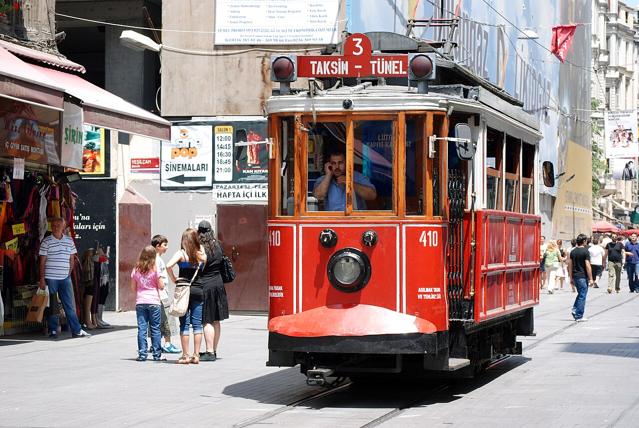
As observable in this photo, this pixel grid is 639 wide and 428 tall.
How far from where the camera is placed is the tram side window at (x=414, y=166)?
11781 mm

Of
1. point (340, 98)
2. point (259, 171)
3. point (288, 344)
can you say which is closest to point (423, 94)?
point (340, 98)

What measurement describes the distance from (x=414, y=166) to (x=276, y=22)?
47.3 feet

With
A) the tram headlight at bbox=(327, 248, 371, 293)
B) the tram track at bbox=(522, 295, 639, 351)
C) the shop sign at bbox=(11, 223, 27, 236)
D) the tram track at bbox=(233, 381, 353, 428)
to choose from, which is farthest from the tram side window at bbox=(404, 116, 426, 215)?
the shop sign at bbox=(11, 223, 27, 236)

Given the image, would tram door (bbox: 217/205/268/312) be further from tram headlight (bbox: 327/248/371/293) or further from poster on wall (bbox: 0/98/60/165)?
tram headlight (bbox: 327/248/371/293)

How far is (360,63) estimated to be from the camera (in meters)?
12.0

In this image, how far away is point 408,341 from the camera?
1145 cm

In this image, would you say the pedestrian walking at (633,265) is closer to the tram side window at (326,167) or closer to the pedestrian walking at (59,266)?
the pedestrian walking at (59,266)

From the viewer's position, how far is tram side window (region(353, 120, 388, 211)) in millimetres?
11820

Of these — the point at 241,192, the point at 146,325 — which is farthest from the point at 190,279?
the point at 241,192

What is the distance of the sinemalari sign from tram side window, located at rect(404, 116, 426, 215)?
0.49 meters

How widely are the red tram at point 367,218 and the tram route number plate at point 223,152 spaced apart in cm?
1321

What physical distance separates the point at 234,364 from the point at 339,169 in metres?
4.89

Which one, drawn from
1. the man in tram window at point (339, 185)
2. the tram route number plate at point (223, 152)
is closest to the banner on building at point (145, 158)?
the tram route number plate at point (223, 152)

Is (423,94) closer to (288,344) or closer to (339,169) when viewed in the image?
(339,169)
